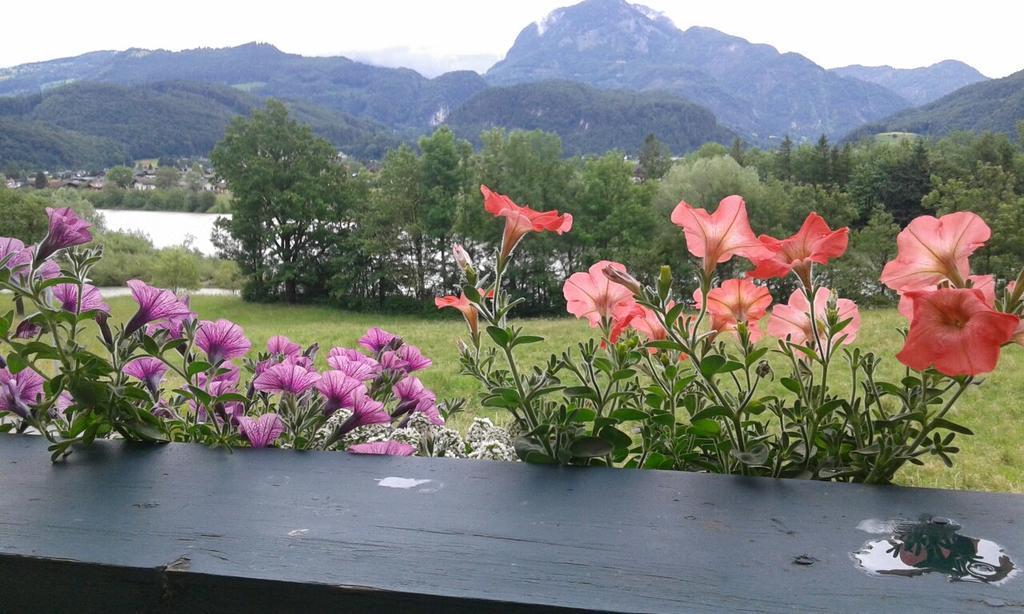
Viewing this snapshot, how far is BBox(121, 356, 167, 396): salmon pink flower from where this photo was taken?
1039mm

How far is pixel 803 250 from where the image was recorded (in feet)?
2.58

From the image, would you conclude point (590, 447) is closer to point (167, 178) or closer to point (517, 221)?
point (517, 221)

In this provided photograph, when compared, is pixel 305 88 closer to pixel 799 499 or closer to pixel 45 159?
pixel 45 159

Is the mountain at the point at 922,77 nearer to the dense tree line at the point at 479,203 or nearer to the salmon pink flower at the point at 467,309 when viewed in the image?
the dense tree line at the point at 479,203

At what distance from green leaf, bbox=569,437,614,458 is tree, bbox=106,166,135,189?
44.7 m

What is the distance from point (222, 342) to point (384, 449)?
319 mm

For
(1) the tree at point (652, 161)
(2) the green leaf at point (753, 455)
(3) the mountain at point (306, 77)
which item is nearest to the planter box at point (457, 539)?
(2) the green leaf at point (753, 455)

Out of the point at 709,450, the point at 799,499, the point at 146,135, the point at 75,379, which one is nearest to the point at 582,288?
the point at 709,450

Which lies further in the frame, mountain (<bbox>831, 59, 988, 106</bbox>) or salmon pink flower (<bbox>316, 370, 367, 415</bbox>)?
mountain (<bbox>831, 59, 988, 106</bbox>)

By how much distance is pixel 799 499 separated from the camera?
715 mm

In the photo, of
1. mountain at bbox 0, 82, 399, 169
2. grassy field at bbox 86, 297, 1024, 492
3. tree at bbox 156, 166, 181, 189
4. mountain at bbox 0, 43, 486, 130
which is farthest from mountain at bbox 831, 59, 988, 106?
grassy field at bbox 86, 297, 1024, 492

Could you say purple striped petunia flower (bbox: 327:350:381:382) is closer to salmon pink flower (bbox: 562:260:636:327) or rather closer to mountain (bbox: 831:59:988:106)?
salmon pink flower (bbox: 562:260:636:327)

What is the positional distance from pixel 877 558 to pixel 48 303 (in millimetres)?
1036

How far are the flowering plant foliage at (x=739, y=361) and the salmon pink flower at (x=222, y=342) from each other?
353mm
